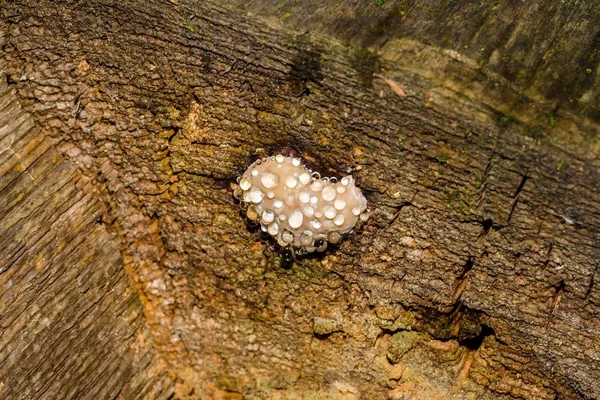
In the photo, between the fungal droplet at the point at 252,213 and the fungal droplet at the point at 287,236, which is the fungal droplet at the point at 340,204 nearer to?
the fungal droplet at the point at 287,236

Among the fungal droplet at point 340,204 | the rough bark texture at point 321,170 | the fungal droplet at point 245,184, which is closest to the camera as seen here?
the rough bark texture at point 321,170

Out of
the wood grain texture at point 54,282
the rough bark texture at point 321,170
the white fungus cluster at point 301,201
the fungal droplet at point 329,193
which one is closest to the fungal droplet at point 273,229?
the white fungus cluster at point 301,201

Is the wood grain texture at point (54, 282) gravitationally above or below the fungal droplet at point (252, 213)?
below

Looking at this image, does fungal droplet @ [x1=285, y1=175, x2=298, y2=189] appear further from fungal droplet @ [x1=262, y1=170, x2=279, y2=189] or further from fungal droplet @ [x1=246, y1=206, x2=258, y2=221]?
fungal droplet @ [x1=246, y1=206, x2=258, y2=221]

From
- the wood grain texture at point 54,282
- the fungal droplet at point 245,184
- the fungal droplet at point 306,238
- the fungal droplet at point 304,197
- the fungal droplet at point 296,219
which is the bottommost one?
the wood grain texture at point 54,282

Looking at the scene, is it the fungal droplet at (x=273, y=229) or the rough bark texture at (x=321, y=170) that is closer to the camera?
the rough bark texture at (x=321, y=170)

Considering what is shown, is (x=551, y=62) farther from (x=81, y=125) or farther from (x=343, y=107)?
(x=81, y=125)

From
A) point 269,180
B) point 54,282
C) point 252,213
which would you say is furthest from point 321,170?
point 54,282

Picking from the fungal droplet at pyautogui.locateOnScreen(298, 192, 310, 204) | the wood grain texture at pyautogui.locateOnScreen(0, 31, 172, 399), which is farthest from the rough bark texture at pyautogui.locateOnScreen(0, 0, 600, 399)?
the fungal droplet at pyautogui.locateOnScreen(298, 192, 310, 204)
